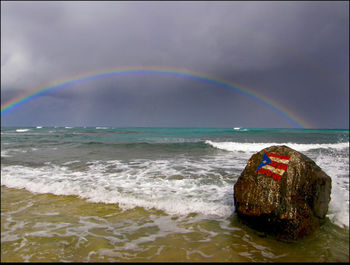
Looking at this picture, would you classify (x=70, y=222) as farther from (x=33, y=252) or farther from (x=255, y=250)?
(x=255, y=250)

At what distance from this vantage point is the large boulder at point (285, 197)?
12.3 ft

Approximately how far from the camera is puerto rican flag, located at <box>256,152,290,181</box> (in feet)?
13.6

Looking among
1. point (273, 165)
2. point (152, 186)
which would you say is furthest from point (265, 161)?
point (152, 186)

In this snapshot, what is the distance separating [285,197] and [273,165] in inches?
26.5

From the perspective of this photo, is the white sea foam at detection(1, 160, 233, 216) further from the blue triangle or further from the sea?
the blue triangle

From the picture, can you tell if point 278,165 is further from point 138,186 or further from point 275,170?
point 138,186

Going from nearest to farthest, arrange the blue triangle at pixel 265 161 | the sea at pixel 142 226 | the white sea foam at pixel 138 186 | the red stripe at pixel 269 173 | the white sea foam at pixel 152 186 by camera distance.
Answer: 1. the sea at pixel 142 226
2. the red stripe at pixel 269 173
3. the blue triangle at pixel 265 161
4. the white sea foam at pixel 152 186
5. the white sea foam at pixel 138 186

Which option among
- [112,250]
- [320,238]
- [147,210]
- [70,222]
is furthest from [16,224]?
[320,238]

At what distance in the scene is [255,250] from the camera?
137 inches

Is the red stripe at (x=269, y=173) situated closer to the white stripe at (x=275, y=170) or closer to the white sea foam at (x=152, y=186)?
the white stripe at (x=275, y=170)

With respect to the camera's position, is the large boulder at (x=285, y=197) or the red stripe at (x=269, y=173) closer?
the large boulder at (x=285, y=197)

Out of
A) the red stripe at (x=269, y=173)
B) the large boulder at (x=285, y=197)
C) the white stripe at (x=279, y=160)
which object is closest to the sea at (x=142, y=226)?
the large boulder at (x=285, y=197)

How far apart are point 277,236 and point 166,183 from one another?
437cm

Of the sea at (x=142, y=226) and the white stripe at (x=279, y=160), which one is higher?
the white stripe at (x=279, y=160)
